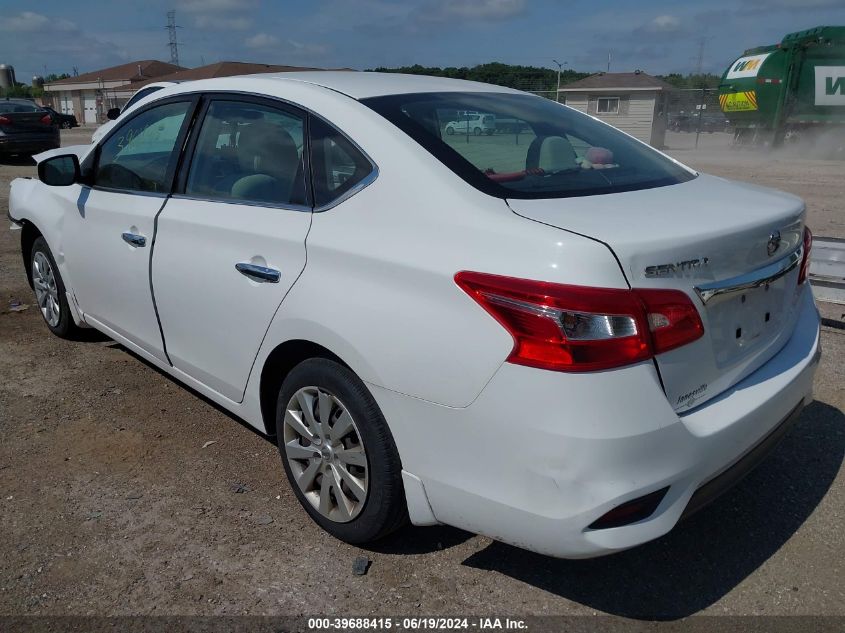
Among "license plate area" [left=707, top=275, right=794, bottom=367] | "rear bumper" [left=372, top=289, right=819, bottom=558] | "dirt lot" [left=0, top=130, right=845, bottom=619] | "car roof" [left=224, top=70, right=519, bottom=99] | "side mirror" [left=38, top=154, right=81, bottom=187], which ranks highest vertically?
"car roof" [left=224, top=70, right=519, bottom=99]

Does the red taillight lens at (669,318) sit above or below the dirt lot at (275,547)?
above

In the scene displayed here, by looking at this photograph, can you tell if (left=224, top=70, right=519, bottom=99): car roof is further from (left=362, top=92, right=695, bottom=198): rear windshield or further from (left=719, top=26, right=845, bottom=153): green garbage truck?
(left=719, top=26, right=845, bottom=153): green garbage truck

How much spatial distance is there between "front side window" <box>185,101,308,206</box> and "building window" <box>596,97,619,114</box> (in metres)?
34.4

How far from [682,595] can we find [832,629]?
1.53 ft

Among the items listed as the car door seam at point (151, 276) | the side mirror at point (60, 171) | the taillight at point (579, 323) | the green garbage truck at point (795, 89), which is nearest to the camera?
the taillight at point (579, 323)

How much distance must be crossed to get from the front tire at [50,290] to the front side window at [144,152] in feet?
3.19

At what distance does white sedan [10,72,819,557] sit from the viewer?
1991 mm

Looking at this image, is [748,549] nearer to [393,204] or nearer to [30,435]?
[393,204]

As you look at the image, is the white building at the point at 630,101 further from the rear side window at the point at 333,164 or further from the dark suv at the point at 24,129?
the rear side window at the point at 333,164

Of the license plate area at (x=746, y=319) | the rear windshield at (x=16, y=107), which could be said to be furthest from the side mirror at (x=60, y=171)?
the rear windshield at (x=16, y=107)

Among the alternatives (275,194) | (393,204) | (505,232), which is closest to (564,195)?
(505,232)

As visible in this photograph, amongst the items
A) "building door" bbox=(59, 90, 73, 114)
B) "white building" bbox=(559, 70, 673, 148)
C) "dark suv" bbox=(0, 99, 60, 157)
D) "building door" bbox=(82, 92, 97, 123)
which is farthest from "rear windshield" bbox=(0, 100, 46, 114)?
"building door" bbox=(59, 90, 73, 114)

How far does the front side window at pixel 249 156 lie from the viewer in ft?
9.41

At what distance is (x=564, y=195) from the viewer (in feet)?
7.94
